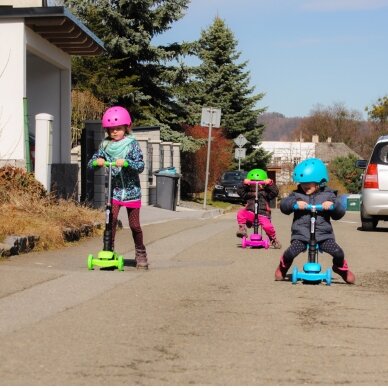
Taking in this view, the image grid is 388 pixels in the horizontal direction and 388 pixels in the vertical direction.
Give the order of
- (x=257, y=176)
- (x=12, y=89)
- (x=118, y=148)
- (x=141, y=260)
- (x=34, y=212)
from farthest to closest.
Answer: (x=12, y=89) < (x=257, y=176) < (x=34, y=212) < (x=141, y=260) < (x=118, y=148)

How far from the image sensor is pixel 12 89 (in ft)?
54.4

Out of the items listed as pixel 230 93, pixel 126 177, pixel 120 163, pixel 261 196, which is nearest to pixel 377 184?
pixel 261 196

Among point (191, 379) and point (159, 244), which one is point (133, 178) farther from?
point (191, 379)

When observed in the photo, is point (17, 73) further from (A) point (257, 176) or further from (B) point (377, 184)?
(B) point (377, 184)

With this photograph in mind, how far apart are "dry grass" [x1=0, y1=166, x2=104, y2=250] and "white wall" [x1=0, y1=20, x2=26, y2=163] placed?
84.2 inches

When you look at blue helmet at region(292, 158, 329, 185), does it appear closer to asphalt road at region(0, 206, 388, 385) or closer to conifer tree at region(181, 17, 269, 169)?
asphalt road at region(0, 206, 388, 385)

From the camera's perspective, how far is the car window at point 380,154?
1716 cm

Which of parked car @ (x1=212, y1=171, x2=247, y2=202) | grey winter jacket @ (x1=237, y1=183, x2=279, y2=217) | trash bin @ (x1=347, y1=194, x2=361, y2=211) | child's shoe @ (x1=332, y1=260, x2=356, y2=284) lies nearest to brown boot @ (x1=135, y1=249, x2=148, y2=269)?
child's shoe @ (x1=332, y1=260, x2=356, y2=284)

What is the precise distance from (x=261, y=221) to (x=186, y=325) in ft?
22.7

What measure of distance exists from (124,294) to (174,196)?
65.2 ft

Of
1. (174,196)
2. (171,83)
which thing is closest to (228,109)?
(171,83)

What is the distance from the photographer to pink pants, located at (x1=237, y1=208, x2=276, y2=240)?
13156 millimetres

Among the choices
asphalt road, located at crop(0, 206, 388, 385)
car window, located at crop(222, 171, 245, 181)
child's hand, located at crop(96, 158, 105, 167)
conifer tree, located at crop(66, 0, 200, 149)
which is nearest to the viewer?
asphalt road, located at crop(0, 206, 388, 385)

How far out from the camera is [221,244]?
13.7 meters
